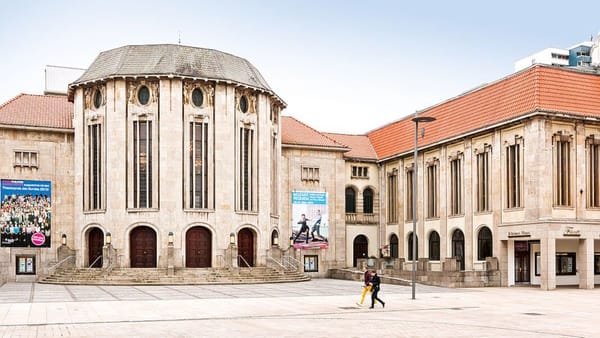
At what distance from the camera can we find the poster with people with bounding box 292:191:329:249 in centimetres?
5959

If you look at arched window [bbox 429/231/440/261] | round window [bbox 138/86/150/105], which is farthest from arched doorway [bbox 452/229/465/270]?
round window [bbox 138/86/150/105]

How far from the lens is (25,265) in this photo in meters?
52.7

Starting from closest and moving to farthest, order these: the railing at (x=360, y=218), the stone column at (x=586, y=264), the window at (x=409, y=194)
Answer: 1. the stone column at (x=586, y=264)
2. the window at (x=409, y=194)
3. the railing at (x=360, y=218)

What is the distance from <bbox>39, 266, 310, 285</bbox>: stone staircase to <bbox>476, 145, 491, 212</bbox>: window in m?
13.5

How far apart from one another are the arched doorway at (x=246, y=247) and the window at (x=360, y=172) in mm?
12413

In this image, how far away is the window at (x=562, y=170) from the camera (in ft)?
149

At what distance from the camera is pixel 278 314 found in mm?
27016

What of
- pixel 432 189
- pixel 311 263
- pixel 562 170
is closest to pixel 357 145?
pixel 432 189

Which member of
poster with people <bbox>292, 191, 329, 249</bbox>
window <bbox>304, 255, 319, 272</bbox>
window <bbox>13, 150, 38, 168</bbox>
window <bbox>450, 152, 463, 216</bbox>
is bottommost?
window <bbox>304, 255, 319, 272</bbox>

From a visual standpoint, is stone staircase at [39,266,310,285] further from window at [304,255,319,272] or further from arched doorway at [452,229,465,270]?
arched doorway at [452,229,465,270]

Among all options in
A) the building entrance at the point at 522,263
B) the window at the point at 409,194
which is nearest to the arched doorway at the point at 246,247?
the window at the point at 409,194

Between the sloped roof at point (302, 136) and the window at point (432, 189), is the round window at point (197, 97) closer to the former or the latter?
the sloped roof at point (302, 136)

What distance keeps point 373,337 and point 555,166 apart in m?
28.7

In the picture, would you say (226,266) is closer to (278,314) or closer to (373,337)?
(278,314)
